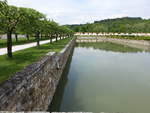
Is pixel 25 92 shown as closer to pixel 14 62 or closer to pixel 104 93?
pixel 14 62

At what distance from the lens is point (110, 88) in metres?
11.1

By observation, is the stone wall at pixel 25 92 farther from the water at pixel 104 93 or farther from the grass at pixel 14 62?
the water at pixel 104 93

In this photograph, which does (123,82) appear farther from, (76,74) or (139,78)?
(76,74)

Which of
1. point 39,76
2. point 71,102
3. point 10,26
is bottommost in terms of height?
point 71,102

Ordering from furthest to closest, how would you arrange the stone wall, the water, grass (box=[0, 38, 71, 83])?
1. the water
2. grass (box=[0, 38, 71, 83])
3. the stone wall

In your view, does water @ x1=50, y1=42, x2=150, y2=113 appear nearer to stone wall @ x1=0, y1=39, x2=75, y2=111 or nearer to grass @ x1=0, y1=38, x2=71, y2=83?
stone wall @ x1=0, y1=39, x2=75, y2=111

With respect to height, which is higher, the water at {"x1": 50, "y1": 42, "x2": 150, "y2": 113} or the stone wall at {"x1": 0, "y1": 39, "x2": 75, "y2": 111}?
the stone wall at {"x1": 0, "y1": 39, "x2": 75, "y2": 111}

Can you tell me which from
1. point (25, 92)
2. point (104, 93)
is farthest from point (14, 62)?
point (104, 93)

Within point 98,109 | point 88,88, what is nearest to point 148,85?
point 88,88

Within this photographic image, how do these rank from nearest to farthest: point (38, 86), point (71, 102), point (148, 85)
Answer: point (38, 86) < point (71, 102) < point (148, 85)

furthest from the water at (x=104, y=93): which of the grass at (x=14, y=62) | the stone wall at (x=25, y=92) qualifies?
the grass at (x=14, y=62)

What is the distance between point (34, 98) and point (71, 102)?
11.4ft

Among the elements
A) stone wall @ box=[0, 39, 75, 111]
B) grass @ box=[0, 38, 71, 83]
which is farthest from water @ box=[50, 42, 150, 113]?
grass @ box=[0, 38, 71, 83]

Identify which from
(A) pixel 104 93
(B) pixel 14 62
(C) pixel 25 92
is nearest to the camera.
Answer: (C) pixel 25 92
